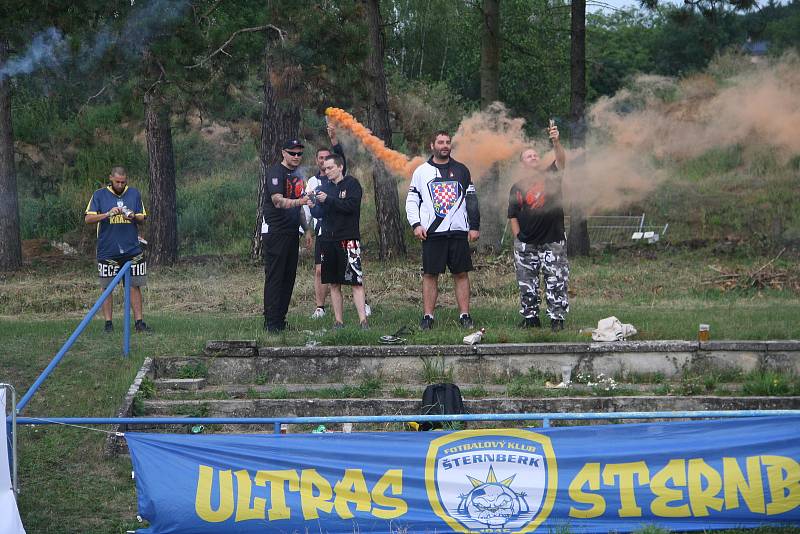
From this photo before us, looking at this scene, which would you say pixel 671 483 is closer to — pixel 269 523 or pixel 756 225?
pixel 269 523

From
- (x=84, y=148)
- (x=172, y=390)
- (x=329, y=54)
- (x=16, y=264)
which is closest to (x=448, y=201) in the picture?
(x=172, y=390)

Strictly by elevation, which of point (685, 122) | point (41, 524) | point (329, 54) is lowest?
point (41, 524)

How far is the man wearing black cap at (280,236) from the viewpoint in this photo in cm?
1193

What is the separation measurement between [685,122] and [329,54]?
5.29m

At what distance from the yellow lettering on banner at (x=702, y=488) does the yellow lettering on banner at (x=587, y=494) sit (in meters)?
0.58

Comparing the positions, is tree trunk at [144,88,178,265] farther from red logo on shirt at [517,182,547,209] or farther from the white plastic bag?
the white plastic bag

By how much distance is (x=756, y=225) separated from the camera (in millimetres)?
22828

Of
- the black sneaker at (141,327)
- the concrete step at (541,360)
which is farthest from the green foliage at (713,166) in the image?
the black sneaker at (141,327)

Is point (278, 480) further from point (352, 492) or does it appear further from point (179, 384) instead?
point (179, 384)

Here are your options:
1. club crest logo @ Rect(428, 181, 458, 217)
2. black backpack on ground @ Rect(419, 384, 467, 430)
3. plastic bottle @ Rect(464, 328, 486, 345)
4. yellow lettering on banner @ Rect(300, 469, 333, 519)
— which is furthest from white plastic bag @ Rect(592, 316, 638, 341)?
yellow lettering on banner @ Rect(300, 469, 333, 519)

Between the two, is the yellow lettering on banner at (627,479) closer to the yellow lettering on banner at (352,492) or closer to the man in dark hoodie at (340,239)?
the yellow lettering on banner at (352,492)

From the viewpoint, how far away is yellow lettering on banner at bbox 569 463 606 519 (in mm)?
7180

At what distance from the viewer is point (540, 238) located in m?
11.8

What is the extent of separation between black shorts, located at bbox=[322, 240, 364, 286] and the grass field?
22.6 inches
